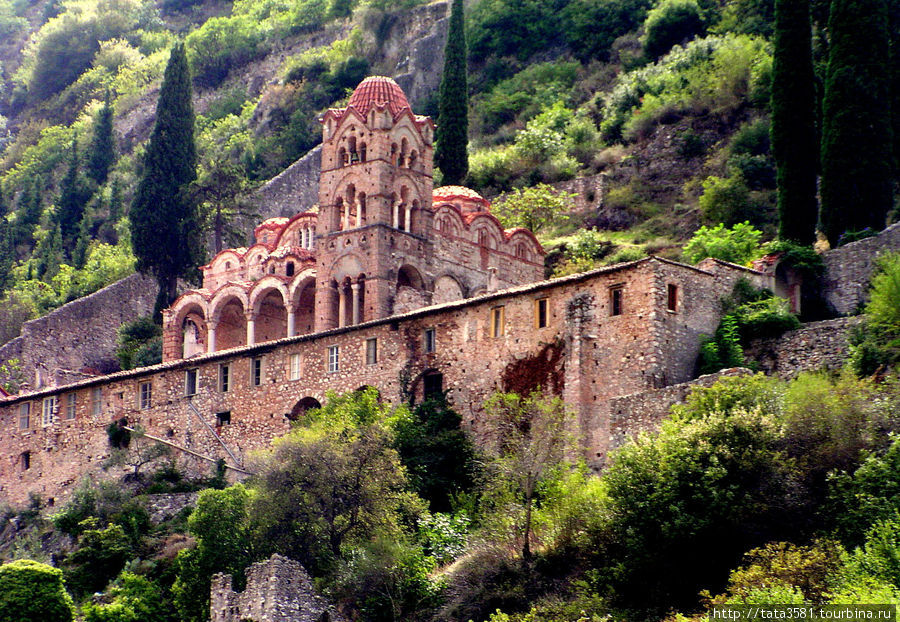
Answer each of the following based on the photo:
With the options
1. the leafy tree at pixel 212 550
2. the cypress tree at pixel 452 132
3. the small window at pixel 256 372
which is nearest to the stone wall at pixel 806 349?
the leafy tree at pixel 212 550

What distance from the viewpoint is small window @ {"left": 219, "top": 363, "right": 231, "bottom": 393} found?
178 feet

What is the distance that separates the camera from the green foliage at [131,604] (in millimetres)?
43781

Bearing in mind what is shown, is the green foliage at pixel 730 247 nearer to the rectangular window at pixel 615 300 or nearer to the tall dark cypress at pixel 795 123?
the tall dark cypress at pixel 795 123

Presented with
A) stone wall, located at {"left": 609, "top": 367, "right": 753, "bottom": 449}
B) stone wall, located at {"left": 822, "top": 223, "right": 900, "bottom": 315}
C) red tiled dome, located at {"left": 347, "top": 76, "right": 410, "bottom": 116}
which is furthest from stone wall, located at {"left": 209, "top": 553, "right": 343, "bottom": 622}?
red tiled dome, located at {"left": 347, "top": 76, "right": 410, "bottom": 116}

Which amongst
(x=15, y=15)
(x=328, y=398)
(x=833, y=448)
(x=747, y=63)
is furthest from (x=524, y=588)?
(x=15, y=15)

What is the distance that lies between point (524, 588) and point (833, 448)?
7.66 metres

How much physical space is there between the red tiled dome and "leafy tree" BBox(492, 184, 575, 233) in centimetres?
1037

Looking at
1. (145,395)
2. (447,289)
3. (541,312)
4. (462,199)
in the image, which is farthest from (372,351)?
(462,199)

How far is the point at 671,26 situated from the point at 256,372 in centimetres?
3626

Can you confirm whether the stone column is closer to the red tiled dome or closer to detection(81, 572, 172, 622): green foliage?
the red tiled dome

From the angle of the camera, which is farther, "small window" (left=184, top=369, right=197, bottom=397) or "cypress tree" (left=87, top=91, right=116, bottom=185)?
"cypress tree" (left=87, top=91, right=116, bottom=185)

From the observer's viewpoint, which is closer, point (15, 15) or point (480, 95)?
point (480, 95)

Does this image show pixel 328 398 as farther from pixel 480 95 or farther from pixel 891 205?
pixel 480 95

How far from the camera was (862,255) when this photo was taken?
162 feet
